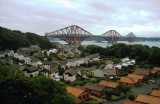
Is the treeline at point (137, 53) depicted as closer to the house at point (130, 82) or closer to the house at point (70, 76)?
the house at point (130, 82)

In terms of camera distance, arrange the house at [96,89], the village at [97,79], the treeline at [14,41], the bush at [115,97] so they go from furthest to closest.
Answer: the treeline at [14,41] < the house at [96,89] < the bush at [115,97] < the village at [97,79]

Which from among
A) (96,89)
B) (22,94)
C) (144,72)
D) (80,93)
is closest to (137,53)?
(144,72)

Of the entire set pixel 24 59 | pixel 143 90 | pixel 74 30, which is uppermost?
pixel 74 30

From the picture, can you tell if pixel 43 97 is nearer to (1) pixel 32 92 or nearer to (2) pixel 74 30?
(1) pixel 32 92

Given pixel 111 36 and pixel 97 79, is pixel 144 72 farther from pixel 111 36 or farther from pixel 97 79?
pixel 111 36

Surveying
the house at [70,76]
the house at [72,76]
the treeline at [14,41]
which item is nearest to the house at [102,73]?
the house at [72,76]

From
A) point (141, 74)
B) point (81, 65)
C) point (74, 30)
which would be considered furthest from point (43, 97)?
point (74, 30)

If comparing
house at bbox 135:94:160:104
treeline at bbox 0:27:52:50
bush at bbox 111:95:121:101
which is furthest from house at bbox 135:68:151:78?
treeline at bbox 0:27:52:50

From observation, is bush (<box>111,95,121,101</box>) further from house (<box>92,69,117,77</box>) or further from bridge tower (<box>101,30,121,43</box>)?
bridge tower (<box>101,30,121,43</box>)
